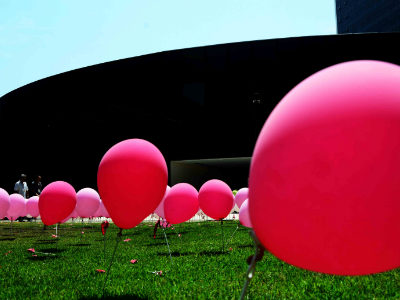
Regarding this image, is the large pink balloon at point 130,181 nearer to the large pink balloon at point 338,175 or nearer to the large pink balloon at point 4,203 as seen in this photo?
the large pink balloon at point 338,175

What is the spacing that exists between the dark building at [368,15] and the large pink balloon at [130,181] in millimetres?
55836

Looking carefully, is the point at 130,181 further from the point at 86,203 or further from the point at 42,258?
the point at 86,203

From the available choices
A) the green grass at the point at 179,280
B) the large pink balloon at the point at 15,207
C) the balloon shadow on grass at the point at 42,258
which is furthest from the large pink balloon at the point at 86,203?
the green grass at the point at 179,280

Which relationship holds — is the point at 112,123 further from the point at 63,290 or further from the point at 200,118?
the point at 63,290

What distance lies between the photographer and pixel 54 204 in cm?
595

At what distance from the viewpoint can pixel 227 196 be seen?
245 inches

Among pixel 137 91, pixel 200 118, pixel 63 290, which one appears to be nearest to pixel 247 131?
pixel 200 118

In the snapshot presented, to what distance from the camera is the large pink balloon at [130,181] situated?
331cm

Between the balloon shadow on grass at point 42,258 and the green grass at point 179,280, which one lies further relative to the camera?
the balloon shadow on grass at point 42,258

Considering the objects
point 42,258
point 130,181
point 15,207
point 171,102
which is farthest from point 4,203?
point 171,102

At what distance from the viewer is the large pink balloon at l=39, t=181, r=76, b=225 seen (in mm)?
5926

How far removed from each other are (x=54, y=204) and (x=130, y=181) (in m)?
3.26

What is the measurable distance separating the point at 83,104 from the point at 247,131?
13.4 m

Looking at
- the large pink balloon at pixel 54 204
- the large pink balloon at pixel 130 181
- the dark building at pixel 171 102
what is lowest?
the large pink balloon at pixel 54 204
